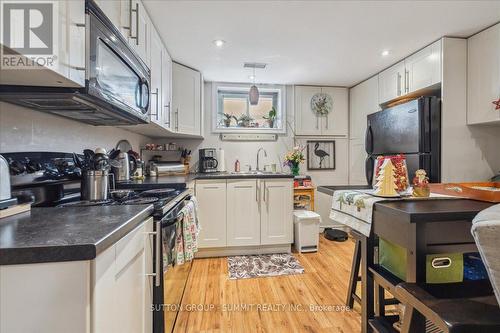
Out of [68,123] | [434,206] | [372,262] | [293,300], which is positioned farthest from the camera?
[293,300]

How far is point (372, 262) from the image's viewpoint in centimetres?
133

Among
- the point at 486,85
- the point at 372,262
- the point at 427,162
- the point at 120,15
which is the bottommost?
the point at 372,262

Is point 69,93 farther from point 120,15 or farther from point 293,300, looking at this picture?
point 293,300

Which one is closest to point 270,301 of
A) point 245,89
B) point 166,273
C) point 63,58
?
point 166,273

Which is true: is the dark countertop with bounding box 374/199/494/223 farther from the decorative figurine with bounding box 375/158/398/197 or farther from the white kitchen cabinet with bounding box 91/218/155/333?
the white kitchen cabinet with bounding box 91/218/155/333

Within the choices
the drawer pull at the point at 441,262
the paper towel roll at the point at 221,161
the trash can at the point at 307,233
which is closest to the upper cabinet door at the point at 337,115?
the trash can at the point at 307,233

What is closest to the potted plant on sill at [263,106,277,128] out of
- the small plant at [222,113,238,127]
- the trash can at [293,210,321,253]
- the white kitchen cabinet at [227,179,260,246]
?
the small plant at [222,113,238,127]

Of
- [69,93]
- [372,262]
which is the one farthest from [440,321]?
[69,93]

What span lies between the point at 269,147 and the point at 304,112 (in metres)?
0.75

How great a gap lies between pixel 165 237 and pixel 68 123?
0.98 meters

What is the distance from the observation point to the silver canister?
1317 millimetres

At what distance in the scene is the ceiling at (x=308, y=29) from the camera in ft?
5.88

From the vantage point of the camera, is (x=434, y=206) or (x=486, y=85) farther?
(x=486, y=85)

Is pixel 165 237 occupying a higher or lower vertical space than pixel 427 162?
lower
